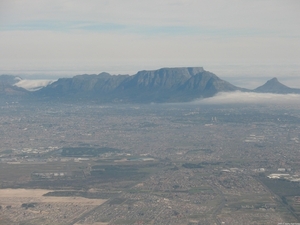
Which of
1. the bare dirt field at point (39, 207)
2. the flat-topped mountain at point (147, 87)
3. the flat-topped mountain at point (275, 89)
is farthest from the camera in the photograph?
the flat-topped mountain at point (275, 89)

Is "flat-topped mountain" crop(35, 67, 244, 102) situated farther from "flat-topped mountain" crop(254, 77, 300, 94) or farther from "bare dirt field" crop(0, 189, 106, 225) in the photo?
"bare dirt field" crop(0, 189, 106, 225)

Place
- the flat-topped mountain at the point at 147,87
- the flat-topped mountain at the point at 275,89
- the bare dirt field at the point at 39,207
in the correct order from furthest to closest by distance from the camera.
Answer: the flat-topped mountain at the point at 275,89 → the flat-topped mountain at the point at 147,87 → the bare dirt field at the point at 39,207

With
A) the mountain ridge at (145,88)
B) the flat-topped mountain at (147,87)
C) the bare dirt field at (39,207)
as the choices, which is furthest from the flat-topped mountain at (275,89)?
the bare dirt field at (39,207)

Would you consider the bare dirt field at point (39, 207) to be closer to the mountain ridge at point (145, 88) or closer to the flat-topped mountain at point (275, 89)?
the mountain ridge at point (145, 88)

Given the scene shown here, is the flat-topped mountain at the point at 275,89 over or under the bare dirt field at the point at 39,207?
over

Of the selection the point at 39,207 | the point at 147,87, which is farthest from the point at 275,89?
the point at 39,207

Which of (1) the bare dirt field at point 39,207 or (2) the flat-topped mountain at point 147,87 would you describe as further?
(2) the flat-topped mountain at point 147,87

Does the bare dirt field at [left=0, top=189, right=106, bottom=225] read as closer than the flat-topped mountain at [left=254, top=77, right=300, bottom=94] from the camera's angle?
Yes

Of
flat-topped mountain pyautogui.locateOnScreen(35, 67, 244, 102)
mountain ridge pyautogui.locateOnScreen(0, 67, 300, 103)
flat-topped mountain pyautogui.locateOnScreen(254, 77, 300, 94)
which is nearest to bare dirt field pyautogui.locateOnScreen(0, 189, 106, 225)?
mountain ridge pyautogui.locateOnScreen(0, 67, 300, 103)

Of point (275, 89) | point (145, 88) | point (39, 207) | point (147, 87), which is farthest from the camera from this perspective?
point (275, 89)

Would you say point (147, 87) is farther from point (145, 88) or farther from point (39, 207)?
point (39, 207)
